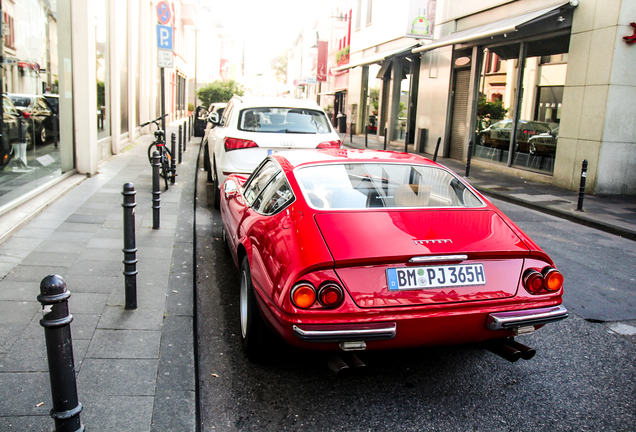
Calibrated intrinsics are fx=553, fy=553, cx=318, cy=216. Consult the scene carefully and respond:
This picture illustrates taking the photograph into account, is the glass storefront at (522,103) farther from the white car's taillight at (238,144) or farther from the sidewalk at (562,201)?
the white car's taillight at (238,144)

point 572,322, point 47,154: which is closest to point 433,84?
point 47,154

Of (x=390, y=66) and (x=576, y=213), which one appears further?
(x=390, y=66)

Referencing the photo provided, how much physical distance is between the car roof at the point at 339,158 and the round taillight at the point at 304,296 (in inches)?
53.8

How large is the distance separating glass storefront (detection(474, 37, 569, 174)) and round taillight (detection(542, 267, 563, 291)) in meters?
11.2

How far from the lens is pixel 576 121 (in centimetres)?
1254

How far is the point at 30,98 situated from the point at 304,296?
6.60 meters

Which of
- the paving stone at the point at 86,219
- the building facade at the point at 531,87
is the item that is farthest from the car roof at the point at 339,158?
the building facade at the point at 531,87

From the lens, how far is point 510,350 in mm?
3301

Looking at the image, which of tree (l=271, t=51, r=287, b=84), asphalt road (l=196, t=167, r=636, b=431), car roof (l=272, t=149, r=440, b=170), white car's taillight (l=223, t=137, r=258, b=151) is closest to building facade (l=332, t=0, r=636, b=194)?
white car's taillight (l=223, t=137, r=258, b=151)

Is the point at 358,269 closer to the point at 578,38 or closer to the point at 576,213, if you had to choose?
the point at 576,213

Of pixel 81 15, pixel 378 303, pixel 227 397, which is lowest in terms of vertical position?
pixel 227 397

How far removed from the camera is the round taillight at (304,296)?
2926mm

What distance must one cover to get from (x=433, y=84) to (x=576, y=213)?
11.7m

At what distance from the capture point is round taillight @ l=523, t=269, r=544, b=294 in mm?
3227
